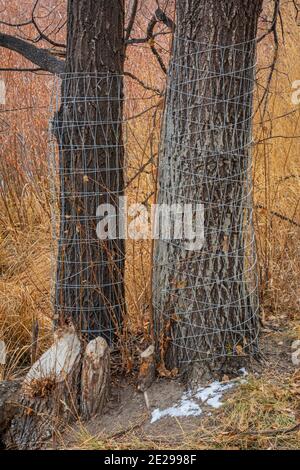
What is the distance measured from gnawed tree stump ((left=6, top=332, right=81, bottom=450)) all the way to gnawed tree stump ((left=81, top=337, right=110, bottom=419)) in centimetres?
4

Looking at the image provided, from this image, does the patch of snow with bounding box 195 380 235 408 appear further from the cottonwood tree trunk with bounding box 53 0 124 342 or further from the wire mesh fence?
the cottonwood tree trunk with bounding box 53 0 124 342

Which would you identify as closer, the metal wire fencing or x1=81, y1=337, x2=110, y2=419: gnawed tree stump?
x1=81, y1=337, x2=110, y2=419: gnawed tree stump

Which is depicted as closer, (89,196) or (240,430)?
(240,430)

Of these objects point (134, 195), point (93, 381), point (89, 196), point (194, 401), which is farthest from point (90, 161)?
point (134, 195)

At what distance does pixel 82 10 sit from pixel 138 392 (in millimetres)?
1993

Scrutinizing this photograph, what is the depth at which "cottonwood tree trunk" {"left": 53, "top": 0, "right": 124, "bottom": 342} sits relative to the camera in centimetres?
341

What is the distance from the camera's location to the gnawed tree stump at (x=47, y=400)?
10.3ft

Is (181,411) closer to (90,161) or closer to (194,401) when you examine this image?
(194,401)

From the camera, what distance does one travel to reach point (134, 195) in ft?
16.3

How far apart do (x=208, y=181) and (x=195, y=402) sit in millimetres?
1047

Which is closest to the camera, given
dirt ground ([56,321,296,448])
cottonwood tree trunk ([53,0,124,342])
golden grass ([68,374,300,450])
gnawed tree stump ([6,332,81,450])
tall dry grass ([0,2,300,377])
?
golden grass ([68,374,300,450])

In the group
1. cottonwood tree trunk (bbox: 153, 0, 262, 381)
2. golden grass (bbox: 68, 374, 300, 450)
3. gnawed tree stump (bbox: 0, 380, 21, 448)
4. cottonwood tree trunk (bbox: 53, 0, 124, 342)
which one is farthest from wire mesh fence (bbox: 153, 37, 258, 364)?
gnawed tree stump (bbox: 0, 380, 21, 448)

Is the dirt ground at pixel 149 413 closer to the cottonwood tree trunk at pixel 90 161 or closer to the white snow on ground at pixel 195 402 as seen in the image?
the white snow on ground at pixel 195 402
